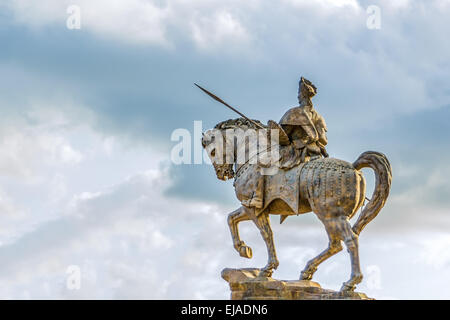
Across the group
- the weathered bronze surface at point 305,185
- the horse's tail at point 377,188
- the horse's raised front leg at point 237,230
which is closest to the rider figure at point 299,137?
the weathered bronze surface at point 305,185

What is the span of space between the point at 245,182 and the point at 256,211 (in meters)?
0.56

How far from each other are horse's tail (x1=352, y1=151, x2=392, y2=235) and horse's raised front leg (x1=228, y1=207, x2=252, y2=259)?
7.00 ft

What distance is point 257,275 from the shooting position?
15.1 m

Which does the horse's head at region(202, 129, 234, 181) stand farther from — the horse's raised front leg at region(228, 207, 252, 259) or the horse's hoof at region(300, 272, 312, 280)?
the horse's hoof at region(300, 272, 312, 280)

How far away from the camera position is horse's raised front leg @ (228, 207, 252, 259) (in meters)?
15.6

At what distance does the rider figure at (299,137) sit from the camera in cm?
1500

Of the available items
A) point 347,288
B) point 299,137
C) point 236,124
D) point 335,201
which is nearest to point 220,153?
point 236,124

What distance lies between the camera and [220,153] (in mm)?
15812

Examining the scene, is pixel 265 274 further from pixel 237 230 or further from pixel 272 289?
pixel 237 230

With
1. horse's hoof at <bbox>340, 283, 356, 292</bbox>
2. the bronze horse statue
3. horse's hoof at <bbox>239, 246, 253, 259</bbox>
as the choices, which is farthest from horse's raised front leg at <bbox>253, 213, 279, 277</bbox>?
horse's hoof at <bbox>340, 283, 356, 292</bbox>
